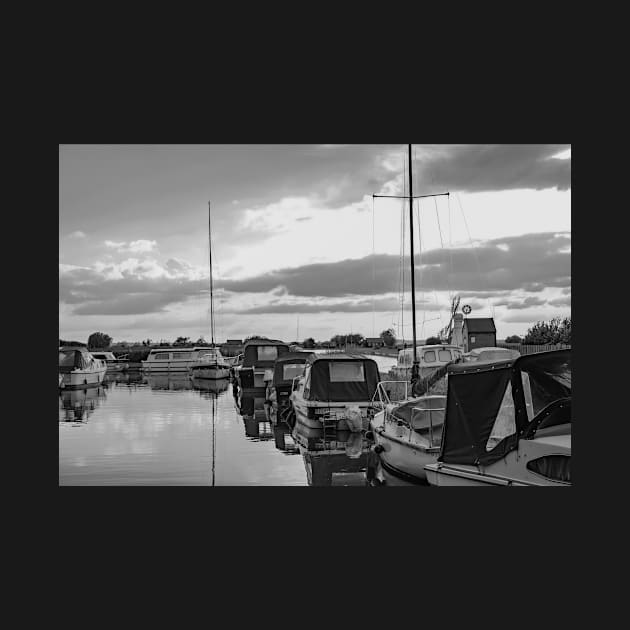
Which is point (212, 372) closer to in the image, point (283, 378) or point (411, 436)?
point (283, 378)

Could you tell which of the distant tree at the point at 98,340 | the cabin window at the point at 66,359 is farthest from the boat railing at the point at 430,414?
the distant tree at the point at 98,340

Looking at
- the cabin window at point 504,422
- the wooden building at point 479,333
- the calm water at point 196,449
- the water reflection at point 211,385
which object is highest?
the wooden building at point 479,333

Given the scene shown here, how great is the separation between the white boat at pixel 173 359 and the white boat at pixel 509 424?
61613mm

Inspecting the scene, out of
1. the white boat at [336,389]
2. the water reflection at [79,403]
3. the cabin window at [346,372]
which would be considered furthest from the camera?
the water reflection at [79,403]

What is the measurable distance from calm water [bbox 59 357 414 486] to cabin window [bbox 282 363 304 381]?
2.09 metres

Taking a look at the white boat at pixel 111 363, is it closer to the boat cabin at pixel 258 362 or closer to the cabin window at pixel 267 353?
the boat cabin at pixel 258 362

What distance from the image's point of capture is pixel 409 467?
599 inches

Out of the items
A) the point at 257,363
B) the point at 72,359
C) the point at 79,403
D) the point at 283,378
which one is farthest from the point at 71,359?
the point at 283,378

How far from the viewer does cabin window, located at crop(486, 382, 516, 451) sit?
11.5 m

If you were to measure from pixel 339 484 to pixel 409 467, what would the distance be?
187cm

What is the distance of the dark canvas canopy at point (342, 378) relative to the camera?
24188mm

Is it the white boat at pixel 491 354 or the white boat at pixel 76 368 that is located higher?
the white boat at pixel 491 354

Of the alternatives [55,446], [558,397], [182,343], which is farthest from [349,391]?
[182,343]

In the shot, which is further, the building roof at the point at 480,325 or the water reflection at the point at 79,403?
the building roof at the point at 480,325
